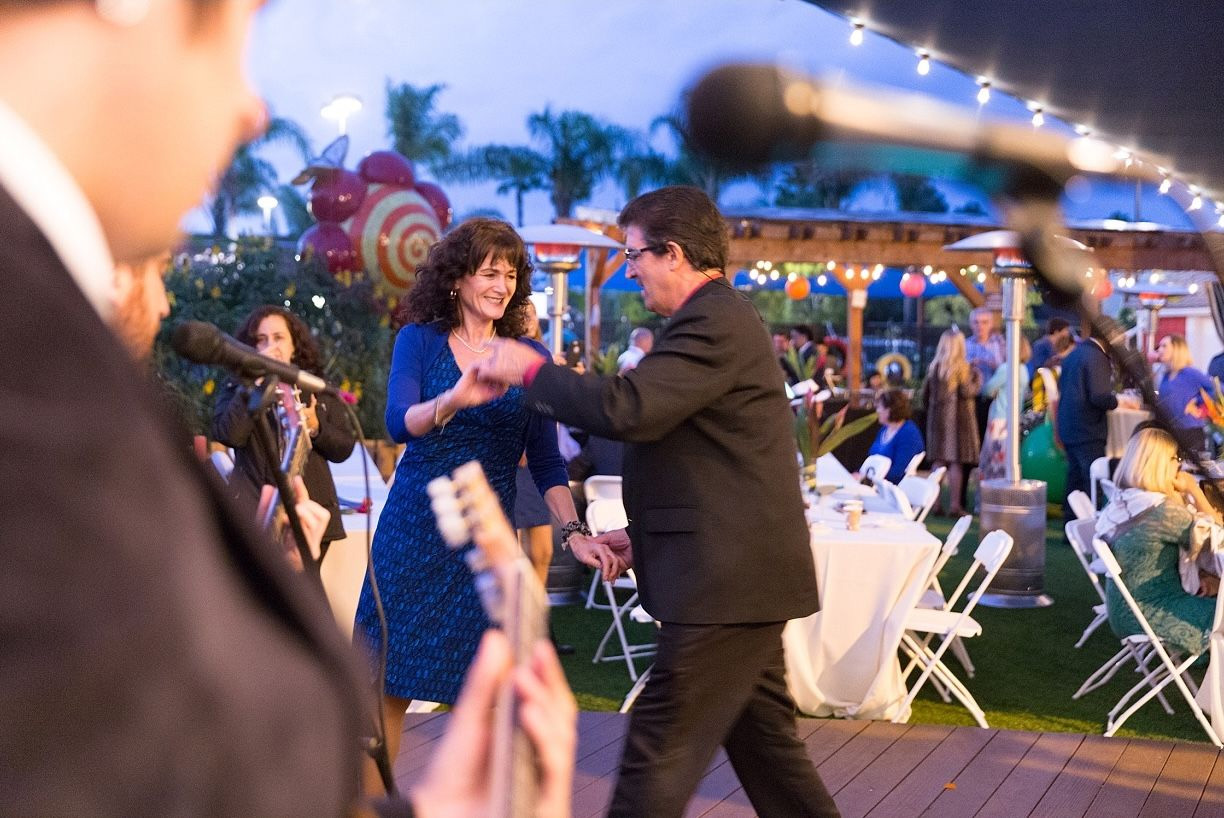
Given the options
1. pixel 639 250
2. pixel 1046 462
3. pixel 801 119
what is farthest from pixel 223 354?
pixel 1046 462

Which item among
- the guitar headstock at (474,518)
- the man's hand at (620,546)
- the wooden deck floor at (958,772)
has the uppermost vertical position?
the guitar headstock at (474,518)

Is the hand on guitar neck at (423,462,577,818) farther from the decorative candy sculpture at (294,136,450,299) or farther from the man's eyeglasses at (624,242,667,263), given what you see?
the decorative candy sculpture at (294,136,450,299)

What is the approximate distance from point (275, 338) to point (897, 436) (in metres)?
5.99

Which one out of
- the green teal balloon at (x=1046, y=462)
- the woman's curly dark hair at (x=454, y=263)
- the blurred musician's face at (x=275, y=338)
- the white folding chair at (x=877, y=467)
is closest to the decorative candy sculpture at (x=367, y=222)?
the white folding chair at (x=877, y=467)

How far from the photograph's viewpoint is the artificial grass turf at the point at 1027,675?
5.31 metres

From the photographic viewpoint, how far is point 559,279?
812 centimetres

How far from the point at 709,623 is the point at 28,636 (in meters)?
2.33

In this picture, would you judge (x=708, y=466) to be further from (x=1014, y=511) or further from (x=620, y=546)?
(x=1014, y=511)

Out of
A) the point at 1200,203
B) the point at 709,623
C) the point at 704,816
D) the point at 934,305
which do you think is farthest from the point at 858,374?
the point at 934,305

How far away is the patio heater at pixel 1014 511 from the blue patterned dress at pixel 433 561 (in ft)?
16.4

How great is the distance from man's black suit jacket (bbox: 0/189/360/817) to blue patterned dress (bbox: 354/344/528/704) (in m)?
2.48

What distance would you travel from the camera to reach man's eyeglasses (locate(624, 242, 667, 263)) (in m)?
2.89

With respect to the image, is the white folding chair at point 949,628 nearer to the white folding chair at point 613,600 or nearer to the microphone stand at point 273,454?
the white folding chair at point 613,600

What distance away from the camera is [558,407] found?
2.67 meters
